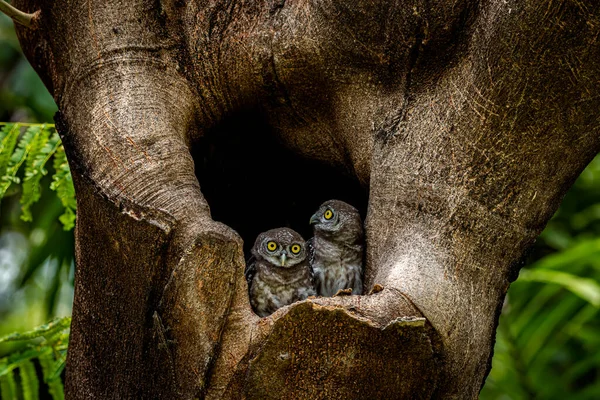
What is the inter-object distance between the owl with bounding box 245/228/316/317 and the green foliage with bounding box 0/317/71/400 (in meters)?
1.13

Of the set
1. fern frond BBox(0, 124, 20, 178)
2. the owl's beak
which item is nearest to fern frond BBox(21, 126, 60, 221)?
fern frond BBox(0, 124, 20, 178)

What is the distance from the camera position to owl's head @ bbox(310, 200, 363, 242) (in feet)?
11.9

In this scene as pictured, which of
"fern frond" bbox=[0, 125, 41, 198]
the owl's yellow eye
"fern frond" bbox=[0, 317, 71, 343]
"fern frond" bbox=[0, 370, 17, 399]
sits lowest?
"fern frond" bbox=[0, 370, 17, 399]

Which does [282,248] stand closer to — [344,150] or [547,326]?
[344,150]

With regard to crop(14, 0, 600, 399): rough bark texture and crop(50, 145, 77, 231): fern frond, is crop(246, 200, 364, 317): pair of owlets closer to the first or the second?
crop(14, 0, 600, 399): rough bark texture

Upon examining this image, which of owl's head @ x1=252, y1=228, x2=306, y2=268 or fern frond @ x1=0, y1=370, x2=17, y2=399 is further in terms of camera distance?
fern frond @ x1=0, y1=370, x2=17, y2=399

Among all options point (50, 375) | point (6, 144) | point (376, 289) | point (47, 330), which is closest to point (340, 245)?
point (376, 289)

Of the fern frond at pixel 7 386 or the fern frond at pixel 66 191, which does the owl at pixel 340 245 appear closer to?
the fern frond at pixel 66 191

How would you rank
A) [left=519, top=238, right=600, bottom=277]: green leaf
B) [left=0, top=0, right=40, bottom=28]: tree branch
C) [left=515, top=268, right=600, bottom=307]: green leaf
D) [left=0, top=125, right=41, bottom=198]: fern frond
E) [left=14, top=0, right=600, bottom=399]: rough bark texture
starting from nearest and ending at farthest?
[left=14, top=0, right=600, bottom=399]: rough bark texture, [left=0, top=0, right=40, bottom=28]: tree branch, [left=0, top=125, right=41, bottom=198]: fern frond, [left=515, top=268, right=600, bottom=307]: green leaf, [left=519, top=238, right=600, bottom=277]: green leaf

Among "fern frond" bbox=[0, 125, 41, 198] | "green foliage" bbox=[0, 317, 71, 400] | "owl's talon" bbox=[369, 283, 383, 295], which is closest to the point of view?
"owl's talon" bbox=[369, 283, 383, 295]

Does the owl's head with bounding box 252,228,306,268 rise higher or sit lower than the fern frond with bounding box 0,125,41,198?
lower

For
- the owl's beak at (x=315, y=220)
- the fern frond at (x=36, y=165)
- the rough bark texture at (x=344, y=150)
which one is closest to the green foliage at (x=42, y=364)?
the fern frond at (x=36, y=165)

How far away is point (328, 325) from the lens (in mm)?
2371

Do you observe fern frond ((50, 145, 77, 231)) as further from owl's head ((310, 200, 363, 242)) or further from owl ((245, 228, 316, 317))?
owl's head ((310, 200, 363, 242))
